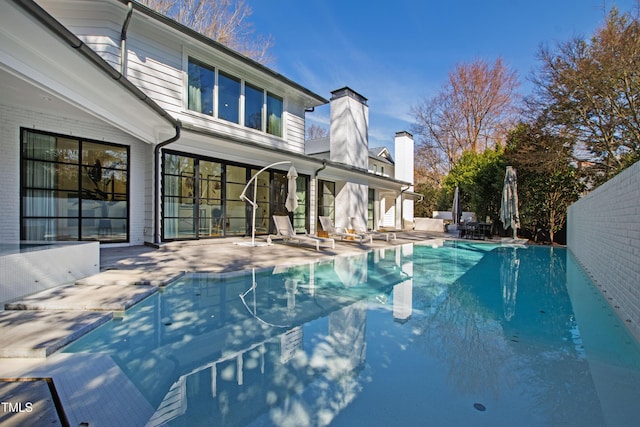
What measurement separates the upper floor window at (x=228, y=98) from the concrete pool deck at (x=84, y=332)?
566 centimetres

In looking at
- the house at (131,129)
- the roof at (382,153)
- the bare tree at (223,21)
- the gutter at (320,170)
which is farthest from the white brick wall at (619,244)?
the roof at (382,153)

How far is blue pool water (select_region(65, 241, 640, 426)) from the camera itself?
7.32 feet

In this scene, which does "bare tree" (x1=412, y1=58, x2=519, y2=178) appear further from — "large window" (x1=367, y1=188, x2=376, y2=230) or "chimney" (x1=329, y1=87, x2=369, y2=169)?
"chimney" (x1=329, y1=87, x2=369, y2=169)

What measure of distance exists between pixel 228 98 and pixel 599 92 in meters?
13.5

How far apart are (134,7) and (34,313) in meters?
7.80

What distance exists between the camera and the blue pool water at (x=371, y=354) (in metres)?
2.23

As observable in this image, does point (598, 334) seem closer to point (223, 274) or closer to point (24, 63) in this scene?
point (223, 274)

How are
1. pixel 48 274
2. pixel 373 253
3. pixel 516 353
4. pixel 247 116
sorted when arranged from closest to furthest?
pixel 516 353 → pixel 48 274 → pixel 373 253 → pixel 247 116

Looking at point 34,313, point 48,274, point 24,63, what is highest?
point 24,63

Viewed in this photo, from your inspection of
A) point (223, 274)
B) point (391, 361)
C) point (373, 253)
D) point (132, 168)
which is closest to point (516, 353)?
point (391, 361)

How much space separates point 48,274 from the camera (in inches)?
176

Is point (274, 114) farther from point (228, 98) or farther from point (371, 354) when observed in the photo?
point (371, 354)

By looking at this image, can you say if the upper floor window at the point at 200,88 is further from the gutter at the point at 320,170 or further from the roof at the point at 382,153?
the roof at the point at 382,153

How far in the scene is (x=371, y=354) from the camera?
317 cm
